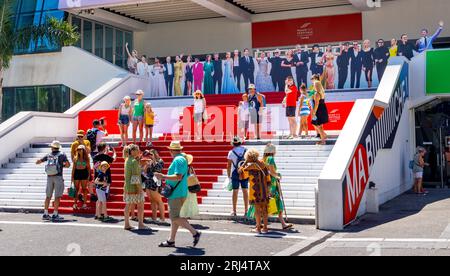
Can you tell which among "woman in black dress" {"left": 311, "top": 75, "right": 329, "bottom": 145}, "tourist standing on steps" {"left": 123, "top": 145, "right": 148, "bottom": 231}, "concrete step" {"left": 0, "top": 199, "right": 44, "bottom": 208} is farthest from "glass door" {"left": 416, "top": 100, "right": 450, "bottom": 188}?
"concrete step" {"left": 0, "top": 199, "right": 44, "bottom": 208}

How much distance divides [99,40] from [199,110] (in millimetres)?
14320

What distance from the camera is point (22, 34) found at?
76.9 ft

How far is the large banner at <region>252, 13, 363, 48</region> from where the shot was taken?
27.7 m

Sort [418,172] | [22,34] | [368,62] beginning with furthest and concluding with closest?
1. [22,34]
2. [368,62]
3. [418,172]

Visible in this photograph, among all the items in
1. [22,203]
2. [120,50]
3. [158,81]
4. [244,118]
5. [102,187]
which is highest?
[120,50]

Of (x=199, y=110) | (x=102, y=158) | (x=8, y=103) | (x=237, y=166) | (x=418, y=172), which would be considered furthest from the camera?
(x=8, y=103)

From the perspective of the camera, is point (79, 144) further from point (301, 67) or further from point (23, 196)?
point (301, 67)

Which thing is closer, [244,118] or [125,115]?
[125,115]

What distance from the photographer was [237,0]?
27.2m

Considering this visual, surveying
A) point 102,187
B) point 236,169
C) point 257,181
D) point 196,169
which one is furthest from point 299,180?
point 102,187

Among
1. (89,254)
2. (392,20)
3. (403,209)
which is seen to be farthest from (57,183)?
(392,20)

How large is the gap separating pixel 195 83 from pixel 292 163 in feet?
30.7

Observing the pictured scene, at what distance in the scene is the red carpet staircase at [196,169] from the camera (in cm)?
1326

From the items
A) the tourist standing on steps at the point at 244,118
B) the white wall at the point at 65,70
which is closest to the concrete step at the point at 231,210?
the tourist standing on steps at the point at 244,118
